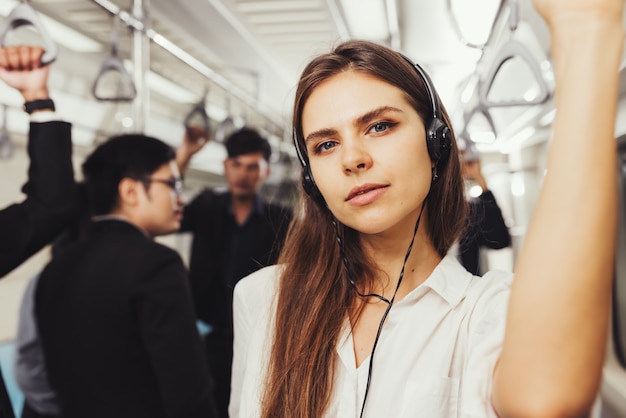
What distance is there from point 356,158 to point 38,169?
43.7 inches

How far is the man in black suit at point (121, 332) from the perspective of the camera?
1795mm

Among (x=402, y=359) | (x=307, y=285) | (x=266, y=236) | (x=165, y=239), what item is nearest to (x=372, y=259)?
(x=307, y=285)

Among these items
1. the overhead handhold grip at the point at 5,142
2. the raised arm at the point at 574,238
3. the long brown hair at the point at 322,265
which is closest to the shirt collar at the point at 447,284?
the long brown hair at the point at 322,265

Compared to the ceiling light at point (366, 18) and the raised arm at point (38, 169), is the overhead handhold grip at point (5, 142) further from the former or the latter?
the ceiling light at point (366, 18)

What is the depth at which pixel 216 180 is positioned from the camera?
6.74 meters

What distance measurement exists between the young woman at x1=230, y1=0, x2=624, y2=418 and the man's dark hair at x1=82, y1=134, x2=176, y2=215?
40.1 inches

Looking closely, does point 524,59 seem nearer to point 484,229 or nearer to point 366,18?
point 484,229

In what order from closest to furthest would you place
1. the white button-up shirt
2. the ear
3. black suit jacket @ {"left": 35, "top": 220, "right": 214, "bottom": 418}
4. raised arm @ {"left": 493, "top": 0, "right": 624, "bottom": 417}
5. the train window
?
raised arm @ {"left": 493, "top": 0, "right": 624, "bottom": 417} < the white button-up shirt < black suit jacket @ {"left": 35, "top": 220, "right": 214, "bottom": 418} < the ear < the train window

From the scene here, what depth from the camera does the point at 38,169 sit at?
1.58m

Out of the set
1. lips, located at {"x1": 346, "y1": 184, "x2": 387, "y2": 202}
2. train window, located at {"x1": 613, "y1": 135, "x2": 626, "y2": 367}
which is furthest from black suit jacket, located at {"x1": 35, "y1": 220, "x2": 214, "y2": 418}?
train window, located at {"x1": 613, "y1": 135, "x2": 626, "y2": 367}

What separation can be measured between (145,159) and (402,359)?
61.5 inches

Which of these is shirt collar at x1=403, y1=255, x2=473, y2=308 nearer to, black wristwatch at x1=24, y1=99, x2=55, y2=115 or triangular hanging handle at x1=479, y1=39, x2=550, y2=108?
triangular hanging handle at x1=479, y1=39, x2=550, y2=108

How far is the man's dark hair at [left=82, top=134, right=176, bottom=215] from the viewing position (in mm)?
2164

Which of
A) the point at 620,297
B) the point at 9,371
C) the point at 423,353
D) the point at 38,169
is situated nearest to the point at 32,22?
the point at 38,169
